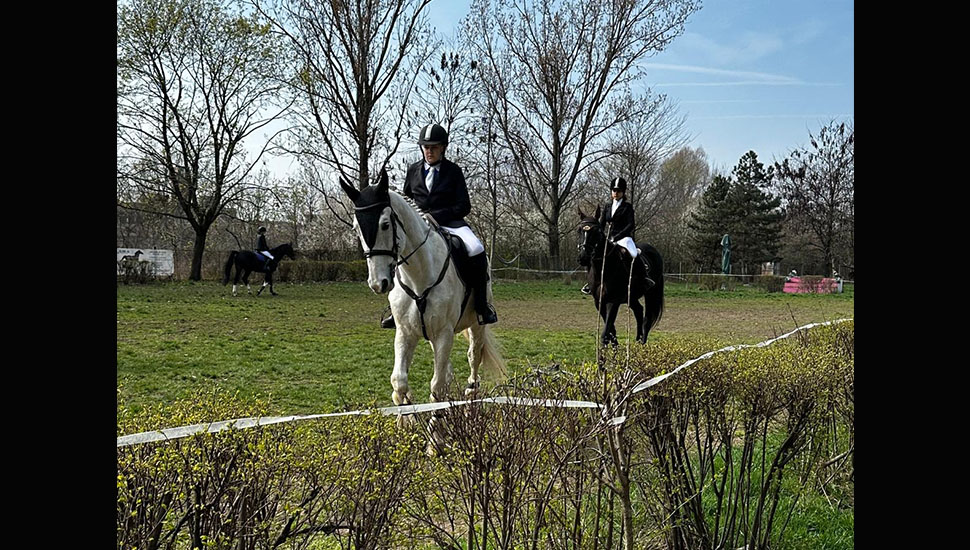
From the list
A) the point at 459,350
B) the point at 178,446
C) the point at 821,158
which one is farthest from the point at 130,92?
the point at 821,158

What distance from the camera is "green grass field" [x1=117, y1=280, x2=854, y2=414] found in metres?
7.14

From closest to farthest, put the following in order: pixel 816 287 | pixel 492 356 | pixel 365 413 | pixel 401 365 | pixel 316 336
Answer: pixel 365 413, pixel 401 365, pixel 492 356, pixel 316 336, pixel 816 287

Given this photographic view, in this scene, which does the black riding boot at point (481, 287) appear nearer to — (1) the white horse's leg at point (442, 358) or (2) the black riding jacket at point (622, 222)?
(1) the white horse's leg at point (442, 358)

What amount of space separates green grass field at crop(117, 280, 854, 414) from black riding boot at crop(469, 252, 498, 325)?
1.86ft

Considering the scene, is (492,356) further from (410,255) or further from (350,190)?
(350,190)

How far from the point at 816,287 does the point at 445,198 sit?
1090 inches

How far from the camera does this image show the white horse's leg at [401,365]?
14.7 feet

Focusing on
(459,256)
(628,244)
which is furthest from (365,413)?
(628,244)

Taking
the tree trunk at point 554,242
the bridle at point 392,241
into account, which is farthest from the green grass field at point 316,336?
the tree trunk at point 554,242

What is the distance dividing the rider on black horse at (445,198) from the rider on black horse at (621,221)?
3451mm

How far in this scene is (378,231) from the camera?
4312 mm

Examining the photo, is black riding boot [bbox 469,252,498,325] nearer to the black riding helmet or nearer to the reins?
the reins

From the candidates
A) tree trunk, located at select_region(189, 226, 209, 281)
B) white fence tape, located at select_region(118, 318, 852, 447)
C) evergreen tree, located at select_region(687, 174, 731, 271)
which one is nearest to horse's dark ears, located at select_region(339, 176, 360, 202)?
white fence tape, located at select_region(118, 318, 852, 447)

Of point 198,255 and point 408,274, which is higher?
point 198,255
